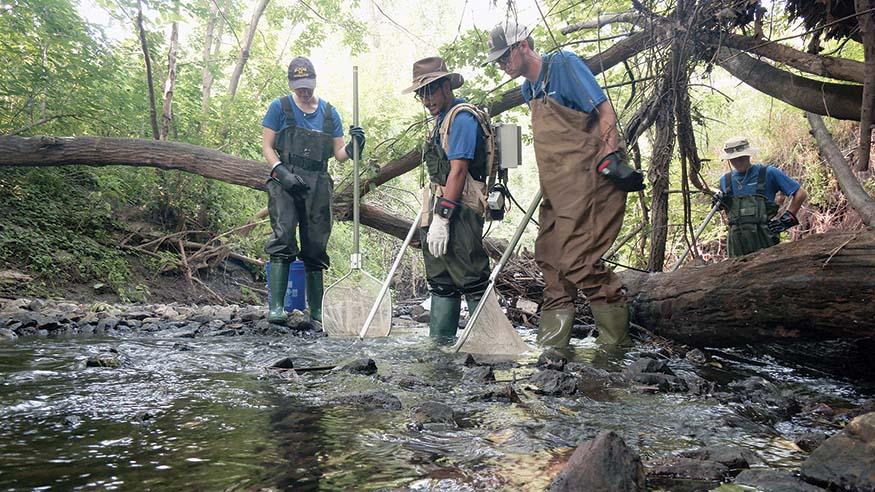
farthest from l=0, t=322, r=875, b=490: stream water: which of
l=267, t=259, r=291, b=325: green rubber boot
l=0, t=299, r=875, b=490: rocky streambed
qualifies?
l=267, t=259, r=291, b=325: green rubber boot

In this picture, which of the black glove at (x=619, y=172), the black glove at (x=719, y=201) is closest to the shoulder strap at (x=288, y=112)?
the black glove at (x=619, y=172)

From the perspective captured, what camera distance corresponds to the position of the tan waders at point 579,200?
4.40 metres

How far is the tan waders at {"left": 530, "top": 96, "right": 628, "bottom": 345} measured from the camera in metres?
4.40

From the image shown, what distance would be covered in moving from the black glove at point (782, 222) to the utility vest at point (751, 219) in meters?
0.07

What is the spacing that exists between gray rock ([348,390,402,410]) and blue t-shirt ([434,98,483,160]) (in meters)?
2.54

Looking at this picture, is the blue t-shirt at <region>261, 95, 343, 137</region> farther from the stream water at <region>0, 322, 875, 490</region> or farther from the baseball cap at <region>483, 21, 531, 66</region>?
the stream water at <region>0, 322, 875, 490</region>

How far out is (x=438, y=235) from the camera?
482 cm

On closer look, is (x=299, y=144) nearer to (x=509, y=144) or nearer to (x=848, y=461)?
(x=509, y=144)

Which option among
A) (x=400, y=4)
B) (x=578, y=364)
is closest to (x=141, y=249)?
(x=578, y=364)

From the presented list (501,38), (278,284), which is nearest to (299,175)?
(278,284)

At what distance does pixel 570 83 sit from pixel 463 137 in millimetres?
871

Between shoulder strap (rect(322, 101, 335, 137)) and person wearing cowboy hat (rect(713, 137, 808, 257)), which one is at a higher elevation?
shoulder strap (rect(322, 101, 335, 137))

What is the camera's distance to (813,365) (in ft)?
12.0

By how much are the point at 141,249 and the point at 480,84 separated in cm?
561
